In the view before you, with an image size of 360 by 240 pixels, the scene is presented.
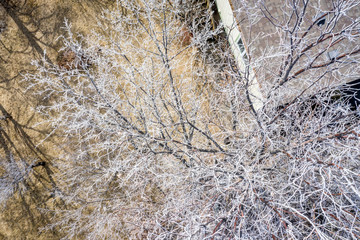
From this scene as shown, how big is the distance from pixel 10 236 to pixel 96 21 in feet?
27.2

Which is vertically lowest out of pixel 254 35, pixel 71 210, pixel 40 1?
pixel 71 210

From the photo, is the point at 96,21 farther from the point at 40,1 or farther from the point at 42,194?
the point at 42,194

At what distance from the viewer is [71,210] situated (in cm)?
813

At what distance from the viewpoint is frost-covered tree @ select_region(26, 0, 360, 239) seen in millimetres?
4133

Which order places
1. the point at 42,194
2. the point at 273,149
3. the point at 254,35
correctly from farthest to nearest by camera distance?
the point at 42,194
the point at 254,35
the point at 273,149

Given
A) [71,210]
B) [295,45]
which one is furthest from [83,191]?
[295,45]

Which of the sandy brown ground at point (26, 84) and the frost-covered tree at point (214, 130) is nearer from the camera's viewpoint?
the frost-covered tree at point (214, 130)

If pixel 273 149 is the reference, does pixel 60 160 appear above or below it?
above

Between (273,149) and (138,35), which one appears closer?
(273,149)

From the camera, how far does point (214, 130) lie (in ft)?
22.2

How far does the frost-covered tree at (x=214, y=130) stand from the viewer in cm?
413

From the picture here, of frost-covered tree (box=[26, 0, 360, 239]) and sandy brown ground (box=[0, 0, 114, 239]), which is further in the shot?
sandy brown ground (box=[0, 0, 114, 239])

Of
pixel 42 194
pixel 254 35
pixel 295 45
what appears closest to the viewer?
pixel 295 45

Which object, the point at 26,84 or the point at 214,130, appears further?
the point at 26,84
